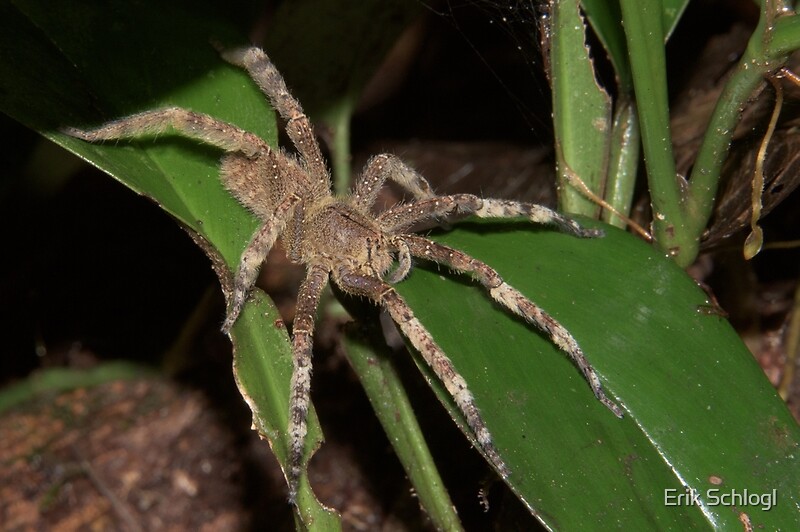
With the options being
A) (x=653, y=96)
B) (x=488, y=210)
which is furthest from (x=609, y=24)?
(x=488, y=210)

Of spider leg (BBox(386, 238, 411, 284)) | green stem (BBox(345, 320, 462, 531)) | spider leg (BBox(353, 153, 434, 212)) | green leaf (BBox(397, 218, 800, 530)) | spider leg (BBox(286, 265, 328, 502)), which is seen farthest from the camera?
spider leg (BBox(353, 153, 434, 212))

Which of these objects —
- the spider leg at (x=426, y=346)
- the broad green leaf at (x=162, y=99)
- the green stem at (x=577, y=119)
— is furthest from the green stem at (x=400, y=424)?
the green stem at (x=577, y=119)

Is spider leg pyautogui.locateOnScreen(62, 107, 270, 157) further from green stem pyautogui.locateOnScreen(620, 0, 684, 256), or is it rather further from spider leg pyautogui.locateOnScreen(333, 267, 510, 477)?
green stem pyautogui.locateOnScreen(620, 0, 684, 256)

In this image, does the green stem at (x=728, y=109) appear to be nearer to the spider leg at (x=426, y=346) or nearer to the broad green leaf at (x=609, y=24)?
the broad green leaf at (x=609, y=24)

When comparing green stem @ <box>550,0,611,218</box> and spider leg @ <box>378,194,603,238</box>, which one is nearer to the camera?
spider leg @ <box>378,194,603,238</box>

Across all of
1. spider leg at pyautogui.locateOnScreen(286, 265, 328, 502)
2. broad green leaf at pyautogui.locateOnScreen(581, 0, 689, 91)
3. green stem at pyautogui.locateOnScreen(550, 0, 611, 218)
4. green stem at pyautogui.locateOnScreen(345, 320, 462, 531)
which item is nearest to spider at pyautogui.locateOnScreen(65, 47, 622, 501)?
spider leg at pyautogui.locateOnScreen(286, 265, 328, 502)

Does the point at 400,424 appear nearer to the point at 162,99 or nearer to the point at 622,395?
the point at 622,395
